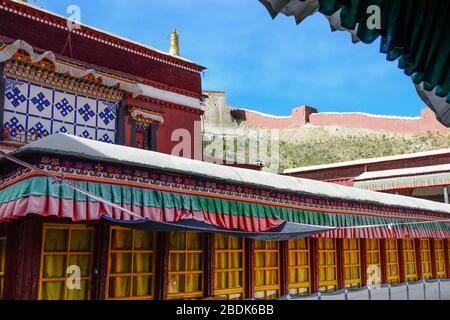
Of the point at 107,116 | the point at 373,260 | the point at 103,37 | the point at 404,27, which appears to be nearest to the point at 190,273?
the point at 107,116

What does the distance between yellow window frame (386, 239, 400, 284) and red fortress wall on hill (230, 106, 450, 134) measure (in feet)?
67.9

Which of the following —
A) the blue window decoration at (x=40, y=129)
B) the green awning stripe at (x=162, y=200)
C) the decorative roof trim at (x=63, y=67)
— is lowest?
the green awning stripe at (x=162, y=200)

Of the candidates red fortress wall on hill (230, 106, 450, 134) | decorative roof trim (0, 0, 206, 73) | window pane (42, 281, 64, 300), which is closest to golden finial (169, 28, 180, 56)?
decorative roof trim (0, 0, 206, 73)

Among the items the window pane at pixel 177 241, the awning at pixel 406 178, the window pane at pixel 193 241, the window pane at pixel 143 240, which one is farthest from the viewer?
the awning at pixel 406 178

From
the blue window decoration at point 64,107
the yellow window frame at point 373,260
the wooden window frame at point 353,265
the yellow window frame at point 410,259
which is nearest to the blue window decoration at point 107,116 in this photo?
the blue window decoration at point 64,107

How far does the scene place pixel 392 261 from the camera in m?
12.5

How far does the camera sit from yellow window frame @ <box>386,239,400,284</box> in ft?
40.3

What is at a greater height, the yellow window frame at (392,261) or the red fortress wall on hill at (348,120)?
the red fortress wall on hill at (348,120)

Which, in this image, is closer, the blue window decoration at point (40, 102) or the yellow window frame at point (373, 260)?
the blue window decoration at point (40, 102)

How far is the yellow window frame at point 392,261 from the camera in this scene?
1227 centimetres

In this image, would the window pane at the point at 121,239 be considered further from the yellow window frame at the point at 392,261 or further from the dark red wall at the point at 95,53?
the yellow window frame at the point at 392,261

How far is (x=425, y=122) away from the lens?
1277 inches

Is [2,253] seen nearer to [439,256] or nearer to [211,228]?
[211,228]

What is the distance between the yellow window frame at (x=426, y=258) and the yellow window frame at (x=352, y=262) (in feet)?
11.3
